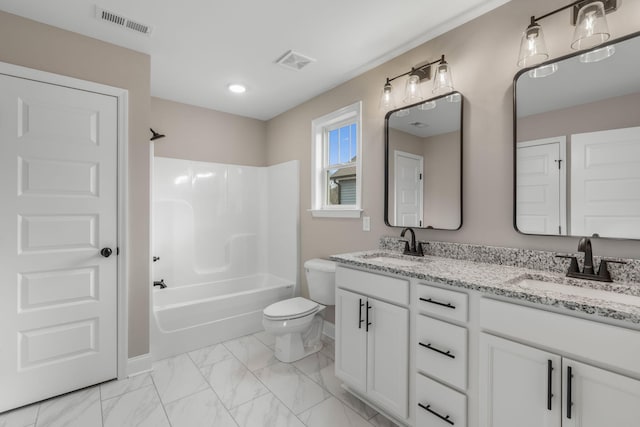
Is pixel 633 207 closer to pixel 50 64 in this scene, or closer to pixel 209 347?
pixel 209 347

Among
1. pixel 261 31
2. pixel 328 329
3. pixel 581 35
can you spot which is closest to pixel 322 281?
pixel 328 329

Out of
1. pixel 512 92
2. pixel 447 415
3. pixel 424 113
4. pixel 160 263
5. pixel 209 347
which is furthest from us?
pixel 160 263

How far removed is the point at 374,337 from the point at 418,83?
1.74 m

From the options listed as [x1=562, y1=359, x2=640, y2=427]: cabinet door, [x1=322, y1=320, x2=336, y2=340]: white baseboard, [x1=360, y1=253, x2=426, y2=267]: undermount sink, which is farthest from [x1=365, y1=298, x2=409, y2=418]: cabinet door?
[x1=322, y1=320, x2=336, y2=340]: white baseboard

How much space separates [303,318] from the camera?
8.16 feet

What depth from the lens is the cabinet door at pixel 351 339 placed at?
1.85 metres

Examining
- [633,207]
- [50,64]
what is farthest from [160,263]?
[633,207]

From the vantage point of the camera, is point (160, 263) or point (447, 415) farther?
point (160, 263)

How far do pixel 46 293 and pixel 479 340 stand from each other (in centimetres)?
260

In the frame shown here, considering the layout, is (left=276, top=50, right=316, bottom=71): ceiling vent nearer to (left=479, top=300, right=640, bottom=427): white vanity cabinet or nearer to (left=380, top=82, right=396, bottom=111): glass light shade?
(left=380, top=82, right=396, bottom=111): glass light shade

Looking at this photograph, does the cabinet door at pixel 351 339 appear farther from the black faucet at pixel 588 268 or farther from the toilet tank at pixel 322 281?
the black faucet at pixel 588 268

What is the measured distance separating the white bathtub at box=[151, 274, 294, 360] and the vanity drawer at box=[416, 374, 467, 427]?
1921mm

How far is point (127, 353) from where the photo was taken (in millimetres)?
2283

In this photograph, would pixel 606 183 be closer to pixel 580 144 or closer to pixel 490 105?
pixel 580 144
